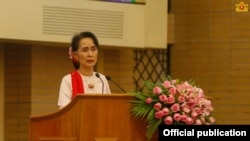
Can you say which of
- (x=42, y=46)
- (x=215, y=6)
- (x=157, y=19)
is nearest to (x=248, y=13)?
(x=215, y=6)

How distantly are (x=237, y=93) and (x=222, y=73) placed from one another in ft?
1.01

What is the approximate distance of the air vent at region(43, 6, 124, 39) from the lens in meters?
9.09

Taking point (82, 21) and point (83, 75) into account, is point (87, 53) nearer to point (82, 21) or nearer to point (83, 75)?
point (83, 75)

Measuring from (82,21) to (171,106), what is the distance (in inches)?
167

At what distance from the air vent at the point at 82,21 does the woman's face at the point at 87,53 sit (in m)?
3.32

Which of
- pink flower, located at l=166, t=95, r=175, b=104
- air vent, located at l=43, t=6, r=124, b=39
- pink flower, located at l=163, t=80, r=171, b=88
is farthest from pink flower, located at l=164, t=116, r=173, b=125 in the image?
air vent, located at l=43, t=6, r=124, b=39

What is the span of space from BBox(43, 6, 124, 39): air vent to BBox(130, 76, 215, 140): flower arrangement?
388 cm

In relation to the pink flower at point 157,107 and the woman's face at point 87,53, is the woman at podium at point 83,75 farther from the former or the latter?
the pink flower at point 157,107

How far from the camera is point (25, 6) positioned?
8.95 metres

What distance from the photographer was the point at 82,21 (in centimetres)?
936

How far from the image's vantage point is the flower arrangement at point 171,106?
5188mm

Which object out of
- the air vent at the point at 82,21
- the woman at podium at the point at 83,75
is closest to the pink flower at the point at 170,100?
the woman at podium at the point at 83,75

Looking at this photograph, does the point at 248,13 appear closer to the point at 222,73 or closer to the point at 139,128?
the point at 222,73

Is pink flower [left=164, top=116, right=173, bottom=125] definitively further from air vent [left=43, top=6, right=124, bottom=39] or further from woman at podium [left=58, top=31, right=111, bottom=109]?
air vent [left=43, top=6, right=124, bottom=39]
